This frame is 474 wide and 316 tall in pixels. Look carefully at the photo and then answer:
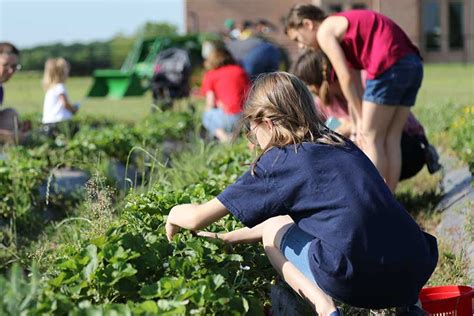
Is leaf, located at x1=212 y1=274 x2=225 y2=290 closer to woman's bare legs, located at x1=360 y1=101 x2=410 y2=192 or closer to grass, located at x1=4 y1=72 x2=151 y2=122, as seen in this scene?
woman's bare legs, located at x1=360 y1=101 x2=410 y2=192

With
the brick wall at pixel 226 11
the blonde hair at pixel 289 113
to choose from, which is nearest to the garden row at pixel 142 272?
the blonde hair at pixel 289 113

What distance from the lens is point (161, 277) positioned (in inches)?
136

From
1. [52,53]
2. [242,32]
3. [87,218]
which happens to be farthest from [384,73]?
[52,53]

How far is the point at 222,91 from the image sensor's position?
9.91 meters

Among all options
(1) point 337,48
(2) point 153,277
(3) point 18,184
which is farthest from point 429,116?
(2) point 153,277

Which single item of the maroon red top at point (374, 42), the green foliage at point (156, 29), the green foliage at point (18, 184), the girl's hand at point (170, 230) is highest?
the maroon red top at point (374, 42)

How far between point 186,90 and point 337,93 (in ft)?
31.9

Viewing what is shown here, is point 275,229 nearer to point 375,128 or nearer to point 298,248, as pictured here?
point 298,248

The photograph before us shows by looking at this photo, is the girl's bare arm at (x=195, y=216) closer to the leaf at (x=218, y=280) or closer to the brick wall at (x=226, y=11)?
the leaf at (x=218, y=280)

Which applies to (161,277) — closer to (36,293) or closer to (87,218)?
(36,293)

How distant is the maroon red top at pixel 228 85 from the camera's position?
976 centimetres

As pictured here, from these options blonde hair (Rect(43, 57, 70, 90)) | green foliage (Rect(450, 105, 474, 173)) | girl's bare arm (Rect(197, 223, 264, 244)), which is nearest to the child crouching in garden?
girl's bare arm (Rect(197, 223, 264, 244))

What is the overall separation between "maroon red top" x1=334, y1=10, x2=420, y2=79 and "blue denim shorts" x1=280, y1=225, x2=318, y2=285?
8.14 feet

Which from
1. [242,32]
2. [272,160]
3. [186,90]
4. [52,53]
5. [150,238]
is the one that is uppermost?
[272,160]
